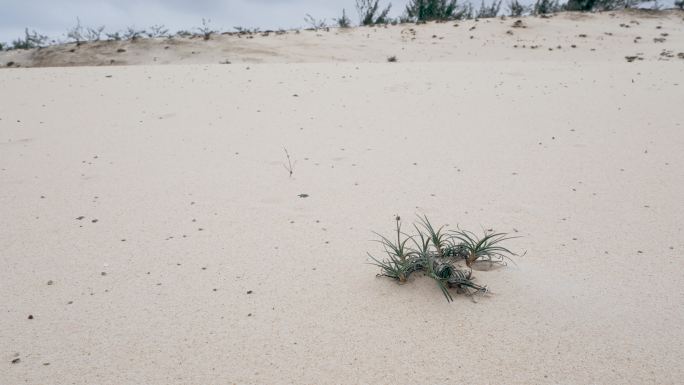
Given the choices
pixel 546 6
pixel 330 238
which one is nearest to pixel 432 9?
pixel 546 6

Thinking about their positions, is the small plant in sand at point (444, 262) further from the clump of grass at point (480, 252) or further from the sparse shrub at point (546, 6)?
the sparse shrub at point (546, 6)

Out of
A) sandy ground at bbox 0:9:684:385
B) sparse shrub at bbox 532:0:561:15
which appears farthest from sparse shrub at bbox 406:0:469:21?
sandy ground at bbox 0:9:684:385

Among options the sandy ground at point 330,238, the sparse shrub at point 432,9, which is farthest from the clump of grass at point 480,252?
the sparse shrub at point 432,9

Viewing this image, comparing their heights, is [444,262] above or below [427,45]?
below

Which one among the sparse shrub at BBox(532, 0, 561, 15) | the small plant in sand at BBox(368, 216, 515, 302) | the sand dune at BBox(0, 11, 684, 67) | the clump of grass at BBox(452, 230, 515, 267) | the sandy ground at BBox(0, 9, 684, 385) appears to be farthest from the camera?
the sparse shrub at BBox(532, 0, 561, 15)

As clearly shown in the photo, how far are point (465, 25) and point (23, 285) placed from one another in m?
13.2

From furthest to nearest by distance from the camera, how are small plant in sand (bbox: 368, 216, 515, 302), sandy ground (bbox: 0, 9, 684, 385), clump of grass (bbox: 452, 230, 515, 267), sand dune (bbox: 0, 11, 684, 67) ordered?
sand dune (bbox: 0, 11, 684, 67) → clump of grass (bbox: 452, 230, 515, 267) → small plant in sand (bbox: 368, 216, 515, 302) → sandy ground (bbox: 0, 9, 684, 385)

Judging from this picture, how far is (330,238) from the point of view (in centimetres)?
245

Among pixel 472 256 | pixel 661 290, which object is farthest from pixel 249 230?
pixel 661 290

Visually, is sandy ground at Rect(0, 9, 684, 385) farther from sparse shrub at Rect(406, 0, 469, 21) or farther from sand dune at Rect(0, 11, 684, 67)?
sparse shrub at Rect(406, 0, 469, 21)

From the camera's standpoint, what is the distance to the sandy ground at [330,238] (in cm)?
159

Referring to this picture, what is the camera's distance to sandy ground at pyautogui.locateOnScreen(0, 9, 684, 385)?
5.20 ft

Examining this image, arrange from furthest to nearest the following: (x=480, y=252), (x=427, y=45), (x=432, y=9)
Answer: (x=432, y=9)
(x=427, y=45)
(x=480, y=252)

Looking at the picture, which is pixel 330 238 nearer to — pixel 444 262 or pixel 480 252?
pixel 444 262
